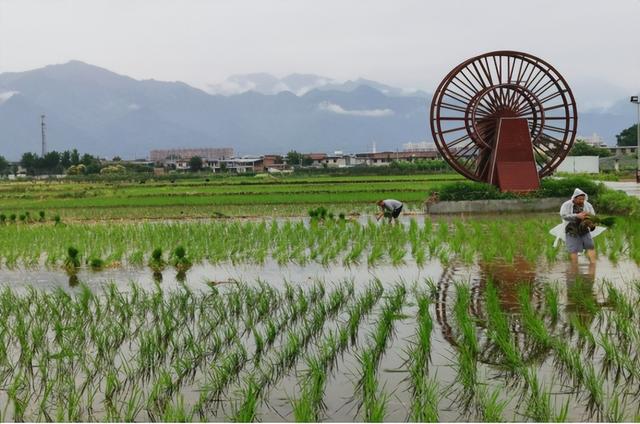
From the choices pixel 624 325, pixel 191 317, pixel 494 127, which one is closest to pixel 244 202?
pixel 494 127

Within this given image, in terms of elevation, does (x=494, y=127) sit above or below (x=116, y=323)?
above

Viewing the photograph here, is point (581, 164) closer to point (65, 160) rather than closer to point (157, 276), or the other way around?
point (157, 276)

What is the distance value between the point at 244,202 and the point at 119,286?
1660 cm

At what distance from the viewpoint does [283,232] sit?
1415 cm

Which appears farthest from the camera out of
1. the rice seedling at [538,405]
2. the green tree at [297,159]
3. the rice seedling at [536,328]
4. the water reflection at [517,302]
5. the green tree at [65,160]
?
the green tree at [297,159]

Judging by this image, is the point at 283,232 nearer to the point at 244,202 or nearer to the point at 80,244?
the point at 80,244

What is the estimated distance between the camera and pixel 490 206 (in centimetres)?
2044

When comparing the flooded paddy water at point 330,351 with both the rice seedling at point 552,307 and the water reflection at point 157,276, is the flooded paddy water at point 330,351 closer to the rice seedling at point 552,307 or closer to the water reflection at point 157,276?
the rice seedling at point 552,307

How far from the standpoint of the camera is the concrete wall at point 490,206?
20312 mm

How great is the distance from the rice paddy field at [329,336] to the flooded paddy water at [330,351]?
0.07 feet

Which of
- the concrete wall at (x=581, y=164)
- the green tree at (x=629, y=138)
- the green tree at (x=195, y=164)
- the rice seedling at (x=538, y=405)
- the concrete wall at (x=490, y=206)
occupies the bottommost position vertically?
the rice seedling at (x=538, y=405)

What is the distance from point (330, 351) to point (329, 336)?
0.48 m

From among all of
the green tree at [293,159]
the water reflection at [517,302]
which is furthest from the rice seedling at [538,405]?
the green tree at [293,159]

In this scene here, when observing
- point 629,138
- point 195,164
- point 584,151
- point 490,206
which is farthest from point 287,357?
point 195,164
